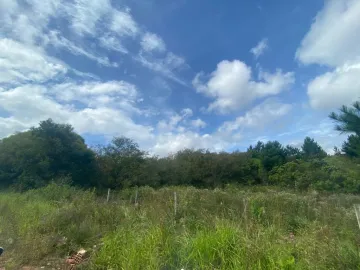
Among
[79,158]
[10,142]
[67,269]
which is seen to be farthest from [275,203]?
[10,142]

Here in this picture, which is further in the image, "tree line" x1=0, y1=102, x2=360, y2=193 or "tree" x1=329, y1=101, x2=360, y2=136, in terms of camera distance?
"tree line" x1=0, y1=102, x2=360, y2=193

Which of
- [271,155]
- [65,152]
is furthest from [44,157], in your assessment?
[271,155]

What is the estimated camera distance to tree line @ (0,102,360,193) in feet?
63.1

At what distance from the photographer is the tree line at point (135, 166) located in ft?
63.1

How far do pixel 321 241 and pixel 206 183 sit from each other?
25778 millimetres

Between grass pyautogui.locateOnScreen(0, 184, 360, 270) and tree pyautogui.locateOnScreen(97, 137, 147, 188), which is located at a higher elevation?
tree pyautogui.locateOnScreen(97, 137, 147, 188)

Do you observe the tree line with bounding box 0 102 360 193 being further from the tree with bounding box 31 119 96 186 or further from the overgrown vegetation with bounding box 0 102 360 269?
the overgrown vegetation with bounding box 0 102 360 269

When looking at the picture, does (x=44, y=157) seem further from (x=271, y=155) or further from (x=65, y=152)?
(x=271, y=155)

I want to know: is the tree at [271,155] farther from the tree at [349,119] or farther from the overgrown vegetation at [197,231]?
the tree at [349,119]

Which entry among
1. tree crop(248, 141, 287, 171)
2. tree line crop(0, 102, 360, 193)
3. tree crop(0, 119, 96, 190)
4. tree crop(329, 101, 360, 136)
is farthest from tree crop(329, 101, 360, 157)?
tree crop(248, 141, 287, 171)

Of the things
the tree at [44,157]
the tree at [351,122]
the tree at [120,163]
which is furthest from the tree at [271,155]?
the tree at [351,122]

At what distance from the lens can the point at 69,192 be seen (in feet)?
40.0

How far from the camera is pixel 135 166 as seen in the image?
2430 cm

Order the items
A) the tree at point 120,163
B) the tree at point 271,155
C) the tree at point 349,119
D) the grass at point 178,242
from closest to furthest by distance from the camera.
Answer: the grass at point 178,242 → the tree at point 349,119 → the tree at point 120,163 → the tree at point 271,155
